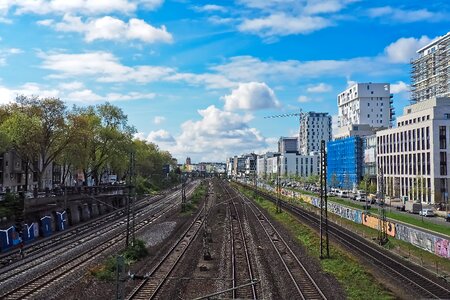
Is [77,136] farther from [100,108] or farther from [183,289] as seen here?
[183,289]

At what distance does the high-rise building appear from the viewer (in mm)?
146875

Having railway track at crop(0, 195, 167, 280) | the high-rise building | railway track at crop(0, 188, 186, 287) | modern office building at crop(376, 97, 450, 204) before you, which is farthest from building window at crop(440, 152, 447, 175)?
railway track at crop(0, 188, 186, 287)

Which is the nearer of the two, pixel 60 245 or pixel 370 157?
pixel 60 245

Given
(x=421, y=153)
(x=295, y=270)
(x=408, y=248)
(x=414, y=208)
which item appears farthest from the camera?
(x=421, y=153)

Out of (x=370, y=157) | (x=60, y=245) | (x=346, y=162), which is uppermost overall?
(x=370, y=157)

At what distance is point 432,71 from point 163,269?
148 meters

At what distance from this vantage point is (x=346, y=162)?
157m

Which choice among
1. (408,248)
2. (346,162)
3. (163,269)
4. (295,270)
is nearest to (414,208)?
(408,248)

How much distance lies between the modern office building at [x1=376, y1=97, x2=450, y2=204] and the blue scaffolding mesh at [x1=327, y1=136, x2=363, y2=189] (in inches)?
1085

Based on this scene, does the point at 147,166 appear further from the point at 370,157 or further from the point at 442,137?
the point at 442,137

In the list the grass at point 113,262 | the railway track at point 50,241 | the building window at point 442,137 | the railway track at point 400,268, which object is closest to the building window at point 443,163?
the building window at point 442,137

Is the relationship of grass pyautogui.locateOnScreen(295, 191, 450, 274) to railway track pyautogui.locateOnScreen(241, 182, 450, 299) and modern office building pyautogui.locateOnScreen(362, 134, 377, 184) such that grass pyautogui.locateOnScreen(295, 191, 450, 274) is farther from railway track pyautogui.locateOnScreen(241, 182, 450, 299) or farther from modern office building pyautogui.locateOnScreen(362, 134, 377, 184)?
modern office building pyautogui.locateOnScreen(362, 134, 377, 184)

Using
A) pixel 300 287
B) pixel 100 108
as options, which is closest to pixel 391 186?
pixel 100 108

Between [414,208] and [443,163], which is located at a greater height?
[443,163]
